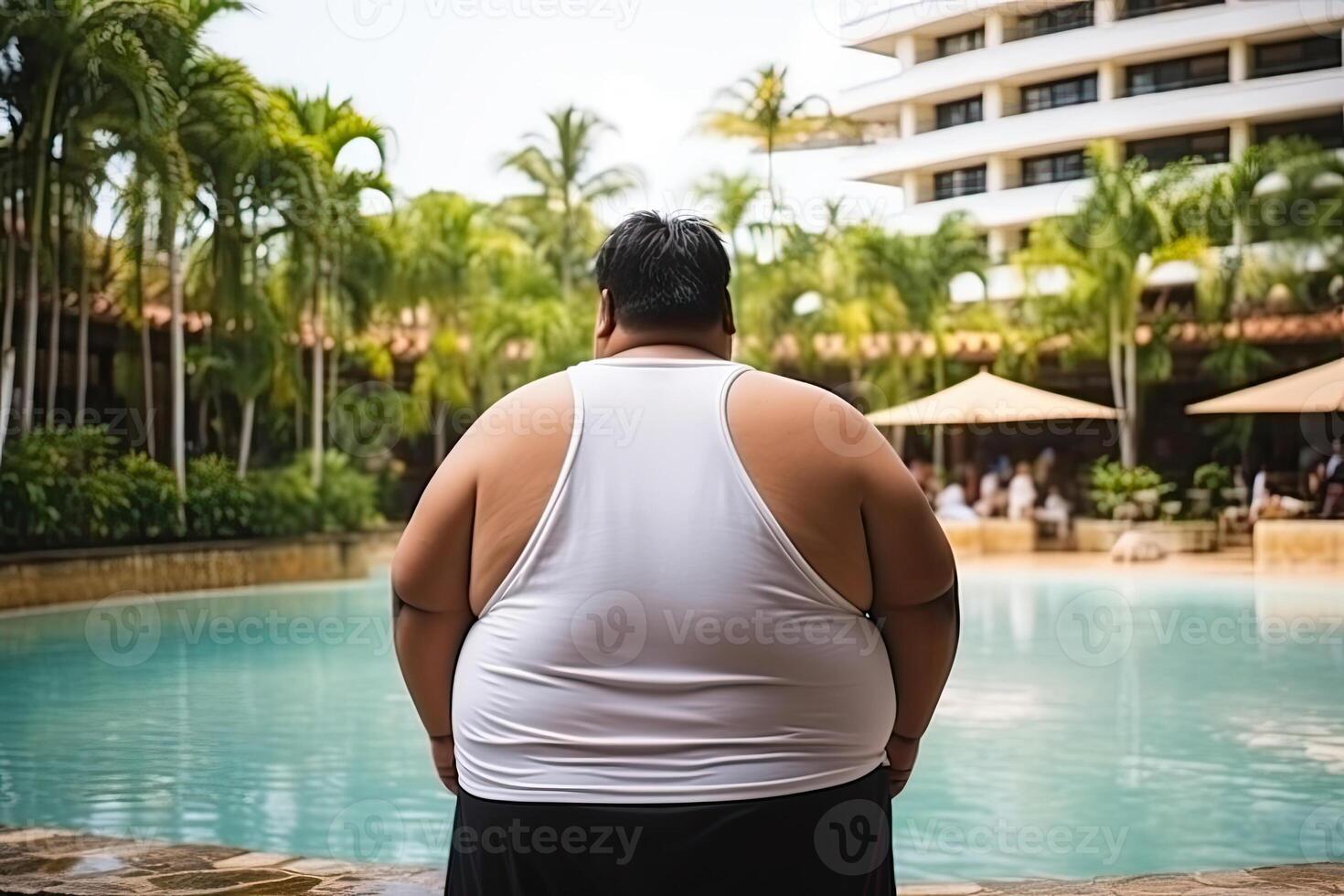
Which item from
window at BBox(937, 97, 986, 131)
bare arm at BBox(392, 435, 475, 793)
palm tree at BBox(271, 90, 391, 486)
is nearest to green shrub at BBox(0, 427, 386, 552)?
palm tree at BBox(271, 90, 391, 486)

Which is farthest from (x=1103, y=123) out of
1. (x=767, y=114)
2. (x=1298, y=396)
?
(x=1298, y=396)

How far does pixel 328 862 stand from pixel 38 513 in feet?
32.0

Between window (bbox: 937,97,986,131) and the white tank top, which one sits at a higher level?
window (bbox: 937,97,986,131)

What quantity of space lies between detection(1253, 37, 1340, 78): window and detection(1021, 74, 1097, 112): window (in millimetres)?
2813

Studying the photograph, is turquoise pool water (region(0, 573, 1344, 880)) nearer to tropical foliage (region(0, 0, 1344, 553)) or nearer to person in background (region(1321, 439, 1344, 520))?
tropical foliage (region(0, 0, 1344, 553))

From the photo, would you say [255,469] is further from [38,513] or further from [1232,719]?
[1232,719]

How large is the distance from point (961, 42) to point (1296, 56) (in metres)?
6.46

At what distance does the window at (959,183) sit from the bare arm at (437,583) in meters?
27.0

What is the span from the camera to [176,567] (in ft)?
40.1

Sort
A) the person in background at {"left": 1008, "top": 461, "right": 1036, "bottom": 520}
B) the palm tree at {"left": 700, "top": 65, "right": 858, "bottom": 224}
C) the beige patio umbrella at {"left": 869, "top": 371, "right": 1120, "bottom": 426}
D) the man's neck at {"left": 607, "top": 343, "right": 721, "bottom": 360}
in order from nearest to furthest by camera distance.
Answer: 1. the man's neck at {"left": 607, "top": 343, "right": 721, "bottom": 360}
2. the person in background at {"left": 1008, "top": 461, "right": 1036, "bottom": 520}
3. the beige patio umbrella at {"left": 869, "top": 371, "right": 1120, "bottom": 426}
4. the palm tree at {"left": 700, "top": 65, "right": 858, "bottom": 224}

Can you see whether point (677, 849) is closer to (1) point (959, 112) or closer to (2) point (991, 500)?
(2) point (991, 500)

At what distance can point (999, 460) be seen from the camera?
20000mm

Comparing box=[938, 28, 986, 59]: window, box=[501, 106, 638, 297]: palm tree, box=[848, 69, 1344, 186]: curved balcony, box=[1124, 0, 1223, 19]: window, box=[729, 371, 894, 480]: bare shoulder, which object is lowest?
box=[729, 371, 894, 480]: bare shoulder

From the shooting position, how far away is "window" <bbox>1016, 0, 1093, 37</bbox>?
84.5 ft
